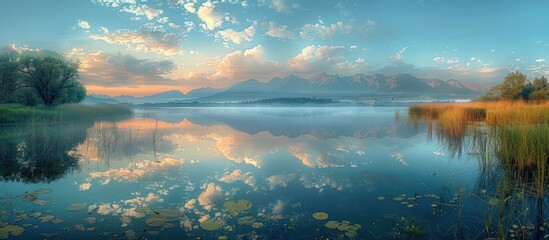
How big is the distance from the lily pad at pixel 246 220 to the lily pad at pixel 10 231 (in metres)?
4.18

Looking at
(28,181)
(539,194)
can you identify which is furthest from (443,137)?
(28,181)

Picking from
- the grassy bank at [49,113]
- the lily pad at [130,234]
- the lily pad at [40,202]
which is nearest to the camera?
the lily pad at [130,234]

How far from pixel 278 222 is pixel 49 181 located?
26.3 feet

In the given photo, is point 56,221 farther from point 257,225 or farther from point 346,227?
point 346,227

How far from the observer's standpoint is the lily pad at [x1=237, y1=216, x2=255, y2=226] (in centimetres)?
640

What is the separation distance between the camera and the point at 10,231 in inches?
237

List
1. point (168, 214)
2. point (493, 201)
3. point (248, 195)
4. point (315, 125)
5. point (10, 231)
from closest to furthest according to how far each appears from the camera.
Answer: point (10, 231), point (168, 214), point (493, 201), point (248, 195), point (315, 125)

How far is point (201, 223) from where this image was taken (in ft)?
20.9

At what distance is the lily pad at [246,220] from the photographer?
21.0ft

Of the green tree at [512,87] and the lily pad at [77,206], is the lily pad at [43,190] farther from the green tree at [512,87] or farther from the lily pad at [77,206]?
the green tree at [512,87]

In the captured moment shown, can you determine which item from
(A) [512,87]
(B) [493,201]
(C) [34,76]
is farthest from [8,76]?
(A) [512,87]

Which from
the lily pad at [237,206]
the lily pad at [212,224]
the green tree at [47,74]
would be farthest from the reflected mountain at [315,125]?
the lily pad at [212,224]

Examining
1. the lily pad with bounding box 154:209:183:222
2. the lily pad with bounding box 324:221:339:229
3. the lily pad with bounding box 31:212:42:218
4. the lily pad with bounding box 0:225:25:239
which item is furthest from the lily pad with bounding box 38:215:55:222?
the lily pad with bounding box 324:221:339:229

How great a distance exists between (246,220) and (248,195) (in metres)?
1.81
